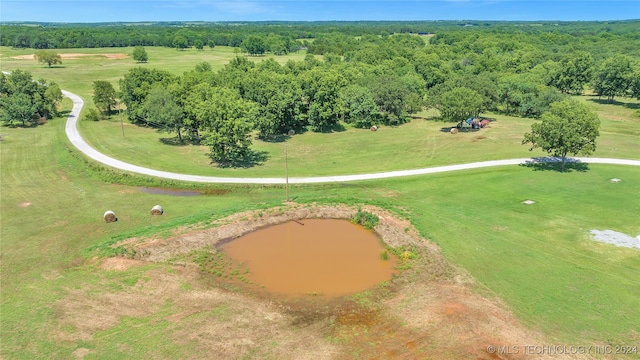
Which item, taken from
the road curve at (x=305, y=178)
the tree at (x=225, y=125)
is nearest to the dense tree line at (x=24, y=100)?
the road curve at (x=305, y=178)

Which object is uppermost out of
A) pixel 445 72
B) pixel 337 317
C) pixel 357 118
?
pixel 445 72

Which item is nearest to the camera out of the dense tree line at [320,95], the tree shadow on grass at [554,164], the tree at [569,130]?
the tree at [569,130]

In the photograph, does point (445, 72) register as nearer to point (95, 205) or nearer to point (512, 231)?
point (512, 231)

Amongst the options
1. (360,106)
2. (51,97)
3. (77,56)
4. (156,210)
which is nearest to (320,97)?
(360,106)

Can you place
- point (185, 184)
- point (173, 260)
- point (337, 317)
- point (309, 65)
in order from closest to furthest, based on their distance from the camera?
point (337, 317)
point (173, 260)
point (185, 184)
point (309, 65)

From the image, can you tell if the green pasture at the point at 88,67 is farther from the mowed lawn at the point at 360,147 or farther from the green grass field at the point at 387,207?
the green grass field at the point at 387,207

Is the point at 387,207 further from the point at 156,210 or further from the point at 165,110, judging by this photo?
the point at 165,110

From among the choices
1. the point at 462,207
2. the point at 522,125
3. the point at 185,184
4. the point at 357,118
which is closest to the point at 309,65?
the point at 357,118

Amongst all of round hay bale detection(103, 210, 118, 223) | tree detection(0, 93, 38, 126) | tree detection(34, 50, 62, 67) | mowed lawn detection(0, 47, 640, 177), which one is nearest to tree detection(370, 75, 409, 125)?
mowed lawn detection(0, 47, 640, 177)
